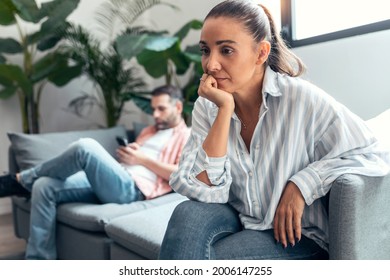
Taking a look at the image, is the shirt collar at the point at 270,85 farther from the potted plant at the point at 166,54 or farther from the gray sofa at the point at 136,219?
the potted plant at the point at 166,54

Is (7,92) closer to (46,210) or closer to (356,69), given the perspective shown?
(46,210)

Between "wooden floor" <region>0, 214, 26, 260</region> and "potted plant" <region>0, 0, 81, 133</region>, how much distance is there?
1.98ft

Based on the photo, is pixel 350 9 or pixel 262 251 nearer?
pixel 262 251

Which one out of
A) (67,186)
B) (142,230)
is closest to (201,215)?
(142,230)

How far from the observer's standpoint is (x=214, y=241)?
0.74 meters

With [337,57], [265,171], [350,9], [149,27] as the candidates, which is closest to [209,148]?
[265,171]

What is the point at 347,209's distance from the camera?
2.18 ft

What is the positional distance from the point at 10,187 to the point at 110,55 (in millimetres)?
1150

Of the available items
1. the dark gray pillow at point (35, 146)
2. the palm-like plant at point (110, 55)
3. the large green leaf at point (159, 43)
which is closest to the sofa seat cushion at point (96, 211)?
the dark gray pillow at point (35, 146)

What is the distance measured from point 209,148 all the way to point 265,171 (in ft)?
0.43

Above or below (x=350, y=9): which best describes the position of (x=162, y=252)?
below

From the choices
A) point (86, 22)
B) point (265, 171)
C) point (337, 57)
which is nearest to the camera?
point (265, 171)
